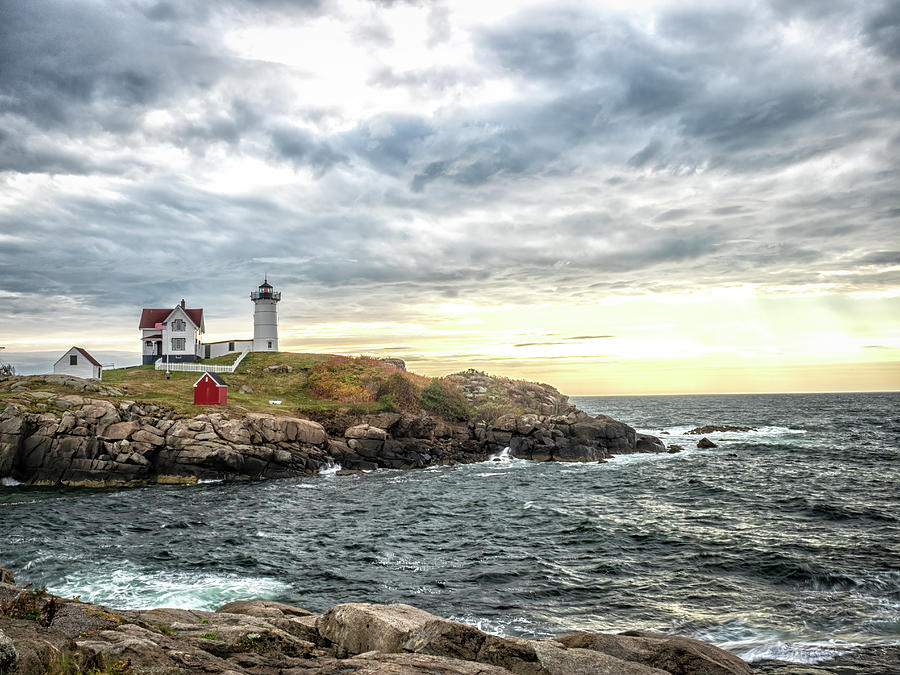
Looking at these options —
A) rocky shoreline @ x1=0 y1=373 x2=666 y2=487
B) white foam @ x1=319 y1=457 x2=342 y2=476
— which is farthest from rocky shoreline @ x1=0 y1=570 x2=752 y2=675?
white foam @ x1=319 y1=457 x2=342 y2=476

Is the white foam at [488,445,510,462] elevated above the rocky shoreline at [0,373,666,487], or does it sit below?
below

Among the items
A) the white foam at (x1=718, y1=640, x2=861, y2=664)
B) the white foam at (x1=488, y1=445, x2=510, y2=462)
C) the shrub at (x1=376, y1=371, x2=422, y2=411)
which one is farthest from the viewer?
the shrub at (x1=376, y1=371, x2=422, y2=411)

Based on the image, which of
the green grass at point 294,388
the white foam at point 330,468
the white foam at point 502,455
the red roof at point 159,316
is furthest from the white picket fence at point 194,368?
the white foam at point 502,455

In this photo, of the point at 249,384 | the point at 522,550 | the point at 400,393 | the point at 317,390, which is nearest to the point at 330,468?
the point at 400,393

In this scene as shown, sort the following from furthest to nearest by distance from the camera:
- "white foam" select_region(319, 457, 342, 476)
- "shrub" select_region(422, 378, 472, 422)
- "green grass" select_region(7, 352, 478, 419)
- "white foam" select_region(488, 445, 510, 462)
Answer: "shrub" select_region(422, 378, 472, 422)
"white foam" select_region(488, 445, 510, 462)
"green grass" select_region(7, 352, 478, 419)
"white foam" select_region(319, 457, 342, 476)

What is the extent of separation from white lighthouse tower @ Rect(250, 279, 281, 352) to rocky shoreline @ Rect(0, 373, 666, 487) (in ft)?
107

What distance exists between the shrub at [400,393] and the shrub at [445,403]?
40.7 inches

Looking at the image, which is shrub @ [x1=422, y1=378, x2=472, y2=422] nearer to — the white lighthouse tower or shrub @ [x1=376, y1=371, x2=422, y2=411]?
shrub @ [x1=376, y1=371, x2=422, y2=411]

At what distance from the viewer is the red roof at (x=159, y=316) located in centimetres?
7575

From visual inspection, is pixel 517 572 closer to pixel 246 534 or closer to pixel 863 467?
pixel 246 534

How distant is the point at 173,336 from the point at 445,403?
1546 inches

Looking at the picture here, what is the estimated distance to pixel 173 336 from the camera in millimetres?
74062

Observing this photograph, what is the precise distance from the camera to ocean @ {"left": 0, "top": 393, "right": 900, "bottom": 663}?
17.5 m

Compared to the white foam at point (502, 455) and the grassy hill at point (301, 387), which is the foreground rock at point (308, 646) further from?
the white foam at point (502, 455)
